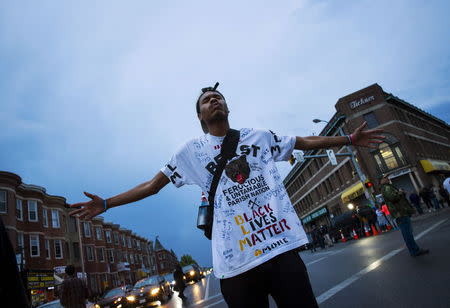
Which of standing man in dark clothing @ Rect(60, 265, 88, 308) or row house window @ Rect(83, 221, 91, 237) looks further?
row house window @ Rect(83, 221, 91, 237)

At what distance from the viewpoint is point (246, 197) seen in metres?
2.27

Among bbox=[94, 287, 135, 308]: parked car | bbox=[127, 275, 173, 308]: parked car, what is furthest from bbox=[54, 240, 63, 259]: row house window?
bbox=[127, 275, 173, 308]: parked car

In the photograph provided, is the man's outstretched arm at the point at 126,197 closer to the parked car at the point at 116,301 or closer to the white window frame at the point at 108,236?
the parked car at the point at 116,301

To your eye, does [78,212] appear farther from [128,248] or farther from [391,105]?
[128,248]

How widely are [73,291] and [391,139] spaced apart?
29.6 metres

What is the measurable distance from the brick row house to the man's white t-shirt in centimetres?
1616

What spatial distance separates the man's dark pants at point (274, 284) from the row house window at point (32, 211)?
104ft

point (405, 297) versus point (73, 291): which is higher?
point (73, 291)

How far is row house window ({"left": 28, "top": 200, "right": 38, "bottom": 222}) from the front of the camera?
1113 inches

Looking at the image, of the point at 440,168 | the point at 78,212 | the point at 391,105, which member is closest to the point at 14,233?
the point at 78,212

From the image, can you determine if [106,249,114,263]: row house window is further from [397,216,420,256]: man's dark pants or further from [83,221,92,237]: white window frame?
[397,216,420,256]: man's dark pants

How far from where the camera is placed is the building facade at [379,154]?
28.2 m

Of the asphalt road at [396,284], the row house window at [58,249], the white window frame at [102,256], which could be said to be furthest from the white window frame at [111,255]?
the asphalt road at [396,284]

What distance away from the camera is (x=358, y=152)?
1210 inches
